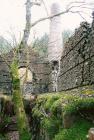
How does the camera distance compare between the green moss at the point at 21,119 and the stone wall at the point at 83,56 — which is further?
the green moss at the point at 21,119

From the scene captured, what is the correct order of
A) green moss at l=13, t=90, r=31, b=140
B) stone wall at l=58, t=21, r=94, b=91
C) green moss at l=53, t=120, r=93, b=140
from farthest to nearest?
green moss at l=13, t=90, r=31, b=140
stone wall at l=58, t=21, r=94, b=91
green moss at l=53, t=120, r=93, b=140

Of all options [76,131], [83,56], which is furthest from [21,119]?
[76,131]

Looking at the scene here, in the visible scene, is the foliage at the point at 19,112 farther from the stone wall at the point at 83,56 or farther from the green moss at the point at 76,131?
the green moss at the point at 76,131

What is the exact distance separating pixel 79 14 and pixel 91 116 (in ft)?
27.3

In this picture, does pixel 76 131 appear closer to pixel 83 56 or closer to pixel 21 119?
pixel 83 56

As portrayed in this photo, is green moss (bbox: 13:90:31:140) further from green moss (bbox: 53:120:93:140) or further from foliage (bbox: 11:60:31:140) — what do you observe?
green moss (bbox: 53:120:93:140)

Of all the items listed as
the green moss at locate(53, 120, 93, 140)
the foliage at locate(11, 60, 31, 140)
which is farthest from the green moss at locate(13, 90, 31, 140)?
the green moss at locate(53, 120, 93, 140)

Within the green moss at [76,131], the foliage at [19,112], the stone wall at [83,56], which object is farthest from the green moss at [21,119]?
the green moss at [76,131]

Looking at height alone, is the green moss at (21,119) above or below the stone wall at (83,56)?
below

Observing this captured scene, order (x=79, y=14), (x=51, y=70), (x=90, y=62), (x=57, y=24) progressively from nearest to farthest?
(x=90, y=62)
(x=79, y=14)
(x=51, y=70)
(x=57, y=24)

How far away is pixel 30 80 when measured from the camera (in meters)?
28.8

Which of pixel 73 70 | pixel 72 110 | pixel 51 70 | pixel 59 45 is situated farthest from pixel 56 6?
pixel 72 110

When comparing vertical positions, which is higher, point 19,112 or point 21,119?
point 19,112

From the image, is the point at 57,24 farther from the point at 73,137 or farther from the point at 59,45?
the point at 73,137
